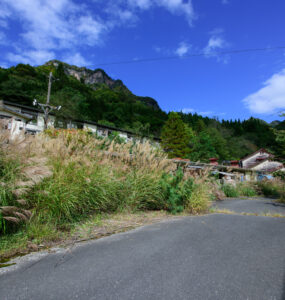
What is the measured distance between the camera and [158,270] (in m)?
1.60

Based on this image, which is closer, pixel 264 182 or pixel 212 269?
pixel 212 269

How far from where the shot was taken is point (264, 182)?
11250mm

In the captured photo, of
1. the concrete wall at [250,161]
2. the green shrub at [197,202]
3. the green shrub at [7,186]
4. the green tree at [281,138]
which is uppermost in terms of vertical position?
the concrete wall at [250,161]

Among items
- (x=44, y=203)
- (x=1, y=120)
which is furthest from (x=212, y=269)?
(x=1, y=120)

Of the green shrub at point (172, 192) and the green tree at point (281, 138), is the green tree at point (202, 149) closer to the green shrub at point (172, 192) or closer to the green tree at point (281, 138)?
the green tree at point (281, 138)

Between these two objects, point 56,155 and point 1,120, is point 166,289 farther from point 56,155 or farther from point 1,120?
point 1,120

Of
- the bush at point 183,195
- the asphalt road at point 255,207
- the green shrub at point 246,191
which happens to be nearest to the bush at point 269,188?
the green shrub at point 246,191

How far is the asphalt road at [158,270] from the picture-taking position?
51.9 inches

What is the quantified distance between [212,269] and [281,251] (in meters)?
1.01

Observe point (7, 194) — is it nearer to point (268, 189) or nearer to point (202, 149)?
point (268, 189)

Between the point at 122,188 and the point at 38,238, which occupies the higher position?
the point at 122,188

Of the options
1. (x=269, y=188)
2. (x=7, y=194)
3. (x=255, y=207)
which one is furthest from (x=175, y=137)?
(x=7, y=194)

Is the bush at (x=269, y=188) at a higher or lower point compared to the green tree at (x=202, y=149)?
lower

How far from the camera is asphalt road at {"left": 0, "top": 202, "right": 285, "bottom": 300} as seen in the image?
1.32 m
